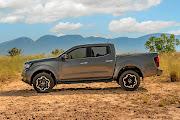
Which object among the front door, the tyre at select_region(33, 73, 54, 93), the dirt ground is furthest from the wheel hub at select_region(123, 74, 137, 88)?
the tyre at select_region(33, 73, 54, 93)

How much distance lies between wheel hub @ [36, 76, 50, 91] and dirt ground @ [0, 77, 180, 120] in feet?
1.00

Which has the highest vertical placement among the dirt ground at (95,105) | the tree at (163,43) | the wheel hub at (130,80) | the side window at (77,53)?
the tree at (163,43)

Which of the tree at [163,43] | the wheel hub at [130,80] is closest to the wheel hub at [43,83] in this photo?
the wheel hub at [130,80]

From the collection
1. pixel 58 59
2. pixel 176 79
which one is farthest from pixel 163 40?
pixel 58 59

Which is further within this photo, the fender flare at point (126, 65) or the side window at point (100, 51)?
the side window at point (100, 51)

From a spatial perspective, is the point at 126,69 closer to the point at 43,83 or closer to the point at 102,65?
the point at 102,65

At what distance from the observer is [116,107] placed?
23.6 ft

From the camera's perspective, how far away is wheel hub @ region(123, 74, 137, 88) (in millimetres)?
9577

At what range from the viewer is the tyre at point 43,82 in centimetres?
948

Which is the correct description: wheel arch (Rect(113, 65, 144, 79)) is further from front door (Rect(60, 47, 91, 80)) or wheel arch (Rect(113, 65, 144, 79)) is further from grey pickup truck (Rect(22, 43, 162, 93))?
front door (Rect(60, 47, 91, 80))

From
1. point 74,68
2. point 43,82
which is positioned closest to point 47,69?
point 43,82

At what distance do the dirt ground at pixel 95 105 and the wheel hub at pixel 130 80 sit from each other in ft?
0.99

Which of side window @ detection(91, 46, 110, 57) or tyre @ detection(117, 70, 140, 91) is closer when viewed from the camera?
tyre @ detection(117, 70, 140, 91)

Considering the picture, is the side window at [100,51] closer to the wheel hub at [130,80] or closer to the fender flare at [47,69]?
the wheel hub at [130,80]
